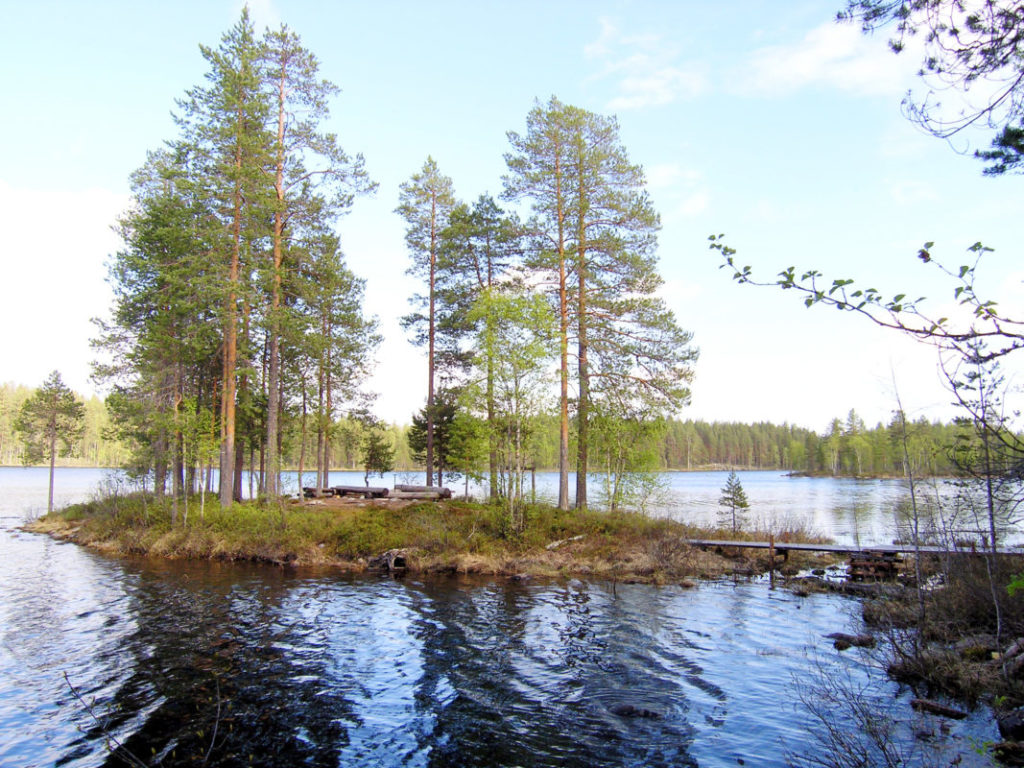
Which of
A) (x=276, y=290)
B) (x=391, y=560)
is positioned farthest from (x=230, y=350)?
(x=391, y=560)

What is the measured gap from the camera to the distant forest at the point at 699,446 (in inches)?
1368

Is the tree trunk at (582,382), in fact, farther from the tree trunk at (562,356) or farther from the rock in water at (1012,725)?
the rock in water at (1012,725)

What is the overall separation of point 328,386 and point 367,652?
24.3 metres

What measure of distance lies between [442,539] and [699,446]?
13166 centimetres

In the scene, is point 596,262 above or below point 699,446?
above

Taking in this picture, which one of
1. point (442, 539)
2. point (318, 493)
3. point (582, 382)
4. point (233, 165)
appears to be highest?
point (233, 165)

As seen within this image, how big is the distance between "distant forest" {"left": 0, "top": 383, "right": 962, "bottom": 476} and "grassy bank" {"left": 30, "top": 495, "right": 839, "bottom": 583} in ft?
10.2

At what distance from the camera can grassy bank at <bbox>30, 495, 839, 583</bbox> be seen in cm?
2152

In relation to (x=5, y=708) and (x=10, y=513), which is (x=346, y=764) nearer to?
(x=5, y=708)

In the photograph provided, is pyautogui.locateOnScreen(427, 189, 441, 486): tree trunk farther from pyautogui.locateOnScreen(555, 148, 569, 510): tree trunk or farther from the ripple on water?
the ripple on water

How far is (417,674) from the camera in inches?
441

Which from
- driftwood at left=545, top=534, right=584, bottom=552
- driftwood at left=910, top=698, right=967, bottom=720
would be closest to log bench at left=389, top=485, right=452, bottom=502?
driftwood at left=545, top=534, right=584, bottom=552

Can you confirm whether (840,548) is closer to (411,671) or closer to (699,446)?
(411,671)

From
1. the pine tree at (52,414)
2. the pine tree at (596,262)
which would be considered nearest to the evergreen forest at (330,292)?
the pine tree at (596,262)
